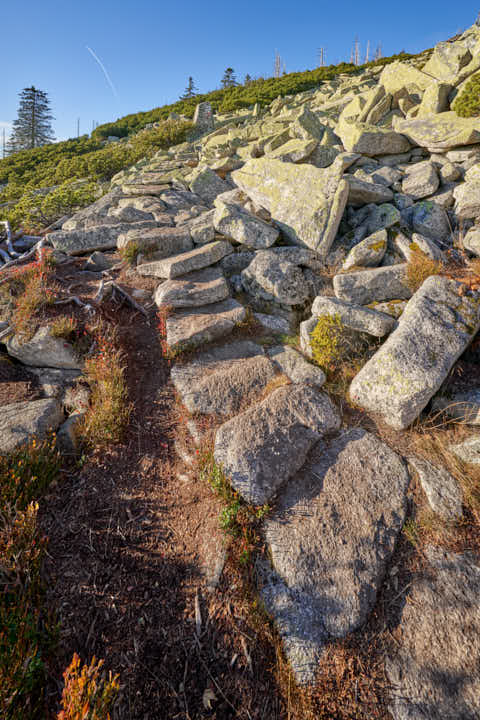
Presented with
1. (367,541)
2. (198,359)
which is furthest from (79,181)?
(367,541)

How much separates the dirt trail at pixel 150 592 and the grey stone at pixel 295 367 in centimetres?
242

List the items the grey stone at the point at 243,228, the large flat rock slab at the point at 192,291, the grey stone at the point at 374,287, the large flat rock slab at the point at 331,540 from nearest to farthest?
the large flat rock slab at the point at 331,540 → the grey stone at the point at 374,287 → the large flat rock slab at the point at 192,291 → the grey stone at the point at 243,228

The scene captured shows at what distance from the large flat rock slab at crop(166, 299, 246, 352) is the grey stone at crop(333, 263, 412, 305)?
2.21m

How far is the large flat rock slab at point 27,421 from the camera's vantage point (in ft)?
14.3

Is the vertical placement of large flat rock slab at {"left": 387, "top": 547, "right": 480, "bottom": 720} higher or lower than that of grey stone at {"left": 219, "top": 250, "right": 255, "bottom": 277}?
lower

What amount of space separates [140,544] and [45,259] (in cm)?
775

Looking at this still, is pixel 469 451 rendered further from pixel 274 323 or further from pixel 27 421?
pixel 27 421

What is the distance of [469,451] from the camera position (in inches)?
164

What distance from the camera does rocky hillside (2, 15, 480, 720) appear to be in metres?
3.19

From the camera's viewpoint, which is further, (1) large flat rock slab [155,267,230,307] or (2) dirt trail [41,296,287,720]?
(1) large flat rock slab [155,267,230,307]

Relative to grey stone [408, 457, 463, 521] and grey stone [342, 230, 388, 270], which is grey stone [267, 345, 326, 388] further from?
grey stone [342, 230, 388, 270]

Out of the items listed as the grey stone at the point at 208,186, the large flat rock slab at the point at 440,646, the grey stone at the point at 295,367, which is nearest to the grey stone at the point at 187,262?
the grey stone at the point at 295,367

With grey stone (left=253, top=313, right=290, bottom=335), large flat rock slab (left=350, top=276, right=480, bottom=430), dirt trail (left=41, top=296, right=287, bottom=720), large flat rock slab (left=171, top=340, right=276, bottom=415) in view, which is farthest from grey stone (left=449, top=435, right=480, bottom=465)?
grey stone (left=253, top=313, right=290, bottom=335)

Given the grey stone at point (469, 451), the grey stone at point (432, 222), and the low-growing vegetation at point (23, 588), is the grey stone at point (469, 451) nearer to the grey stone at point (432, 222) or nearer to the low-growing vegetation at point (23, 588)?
the low-growing vegetation at point (23, 588)
